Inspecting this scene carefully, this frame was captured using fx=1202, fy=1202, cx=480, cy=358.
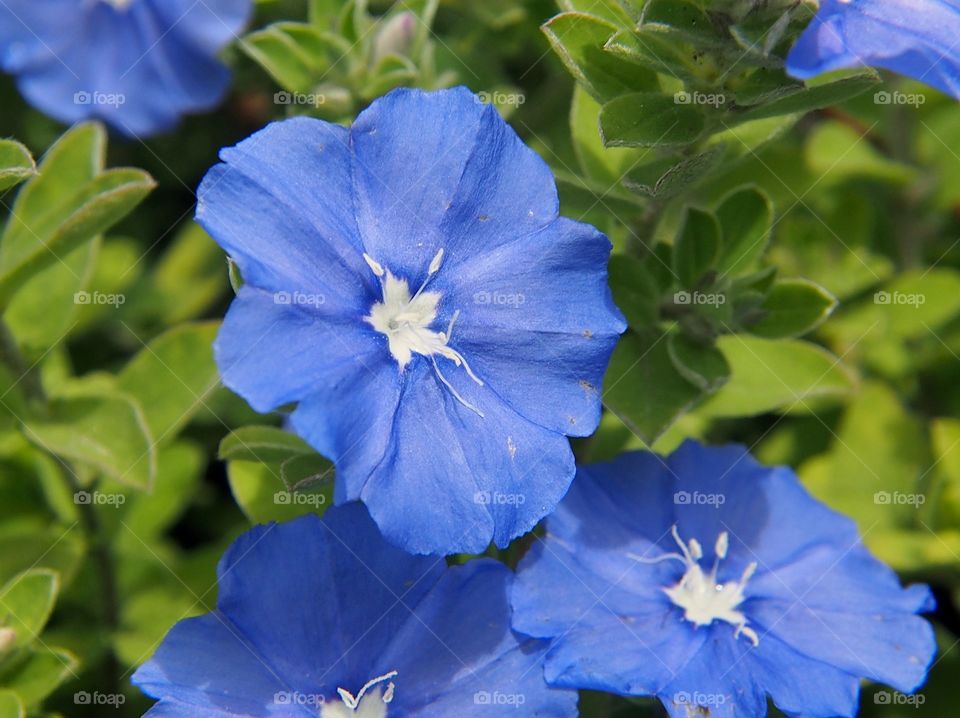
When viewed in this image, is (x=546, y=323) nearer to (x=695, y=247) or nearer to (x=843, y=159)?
(x=695, y=247)

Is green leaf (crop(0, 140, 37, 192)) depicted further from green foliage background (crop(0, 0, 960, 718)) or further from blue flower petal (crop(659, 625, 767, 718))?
blue flower petal (crop(659, 625, 767, 718))

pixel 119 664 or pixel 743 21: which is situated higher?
pixel 743 21

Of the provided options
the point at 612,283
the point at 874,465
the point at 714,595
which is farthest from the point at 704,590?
the point at 874,465

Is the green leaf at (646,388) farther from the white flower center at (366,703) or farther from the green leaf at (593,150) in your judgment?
the white flower center at (366,703)

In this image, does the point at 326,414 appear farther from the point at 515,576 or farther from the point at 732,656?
the point at 732,656

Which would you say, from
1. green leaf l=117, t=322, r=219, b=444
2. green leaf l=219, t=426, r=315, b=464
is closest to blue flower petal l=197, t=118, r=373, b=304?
green leaf l=219, t=426, r=315, b=464

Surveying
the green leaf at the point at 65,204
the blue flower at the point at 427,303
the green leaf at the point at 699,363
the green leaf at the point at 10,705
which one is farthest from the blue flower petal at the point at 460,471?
the green leaf at the point at 10,705

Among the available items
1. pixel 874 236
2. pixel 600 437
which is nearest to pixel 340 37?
pixel 600 437
